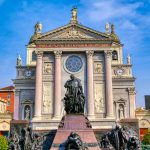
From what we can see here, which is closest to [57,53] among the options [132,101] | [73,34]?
[73,34]

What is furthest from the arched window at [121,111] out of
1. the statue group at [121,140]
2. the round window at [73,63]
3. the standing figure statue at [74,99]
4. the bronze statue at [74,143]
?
the bronze statue at [74,143]

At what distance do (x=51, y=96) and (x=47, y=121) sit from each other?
377 cm

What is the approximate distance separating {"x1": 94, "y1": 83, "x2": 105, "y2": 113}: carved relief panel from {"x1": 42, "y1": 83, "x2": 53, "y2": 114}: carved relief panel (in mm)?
6475

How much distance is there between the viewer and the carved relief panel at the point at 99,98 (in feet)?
156

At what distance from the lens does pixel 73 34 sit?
50312mm

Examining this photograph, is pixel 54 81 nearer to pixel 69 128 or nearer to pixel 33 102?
pixel 33 102

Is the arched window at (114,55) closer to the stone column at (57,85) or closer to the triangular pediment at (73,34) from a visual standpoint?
the triangular pediment at (73,34)

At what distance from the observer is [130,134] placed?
1959 cm

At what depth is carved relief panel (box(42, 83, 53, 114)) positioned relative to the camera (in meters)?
47.4

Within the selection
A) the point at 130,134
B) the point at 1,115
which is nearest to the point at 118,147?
the point at 130,134

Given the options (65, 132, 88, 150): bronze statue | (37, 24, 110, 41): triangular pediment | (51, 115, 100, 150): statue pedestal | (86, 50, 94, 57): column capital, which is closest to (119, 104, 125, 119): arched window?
(86, 50, 94, 57): column capital

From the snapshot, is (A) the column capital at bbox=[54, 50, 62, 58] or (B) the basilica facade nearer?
(B) the basilica facade

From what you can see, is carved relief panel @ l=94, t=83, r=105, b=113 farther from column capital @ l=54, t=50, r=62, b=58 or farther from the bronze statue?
the bronze statue

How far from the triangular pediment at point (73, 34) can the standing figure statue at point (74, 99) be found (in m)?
30.8
